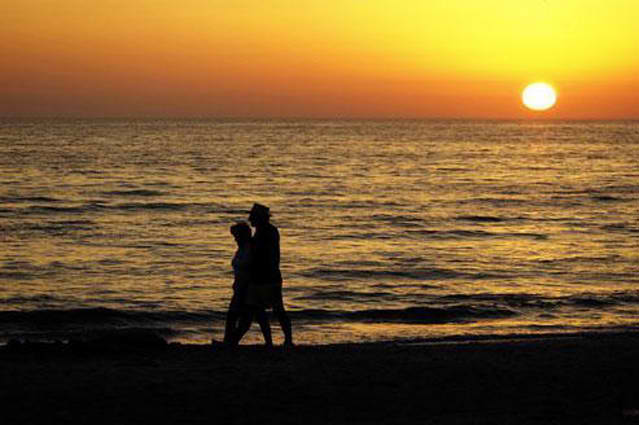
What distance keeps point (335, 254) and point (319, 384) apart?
659 inches

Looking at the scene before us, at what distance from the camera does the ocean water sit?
17.6m

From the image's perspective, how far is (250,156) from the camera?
9100 centimetres

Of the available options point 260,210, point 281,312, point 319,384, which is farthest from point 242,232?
point 319,384

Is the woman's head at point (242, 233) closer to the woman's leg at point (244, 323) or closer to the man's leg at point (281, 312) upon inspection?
the man's leg at point (281, 312)

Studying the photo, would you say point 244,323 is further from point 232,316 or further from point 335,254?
point 335,254

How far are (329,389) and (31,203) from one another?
33779mm

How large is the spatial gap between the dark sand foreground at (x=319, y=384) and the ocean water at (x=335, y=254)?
3818mm

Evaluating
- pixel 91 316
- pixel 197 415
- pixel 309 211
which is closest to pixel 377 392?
pixel 197 415

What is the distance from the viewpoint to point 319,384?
9891 mm

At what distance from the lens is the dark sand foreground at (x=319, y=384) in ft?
28.3

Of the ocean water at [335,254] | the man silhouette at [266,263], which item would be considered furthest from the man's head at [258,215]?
the ocean water at [335,254]

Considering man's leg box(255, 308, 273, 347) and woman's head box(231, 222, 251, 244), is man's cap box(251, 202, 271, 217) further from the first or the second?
man's leg box(255, 308, 273, 347)

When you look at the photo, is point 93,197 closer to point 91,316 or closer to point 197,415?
point 91,316

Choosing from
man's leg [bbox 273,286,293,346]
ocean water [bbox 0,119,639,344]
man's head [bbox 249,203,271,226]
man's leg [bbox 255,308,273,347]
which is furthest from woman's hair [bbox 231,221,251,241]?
ocean water [bbox 0,119,639,344]
